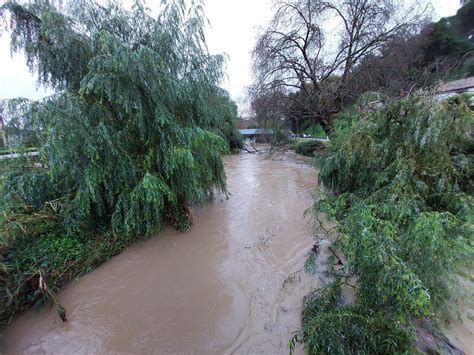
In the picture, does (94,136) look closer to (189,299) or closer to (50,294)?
(50,294)

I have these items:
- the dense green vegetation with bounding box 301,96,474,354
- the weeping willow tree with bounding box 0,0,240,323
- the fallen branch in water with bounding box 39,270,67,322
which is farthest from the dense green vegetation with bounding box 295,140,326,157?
the fallen branch in water with bounding box 39,270,67,322

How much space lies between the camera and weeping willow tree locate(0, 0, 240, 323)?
2.95 metres

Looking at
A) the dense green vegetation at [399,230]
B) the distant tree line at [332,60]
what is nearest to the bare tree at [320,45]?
the distant tree line at [332,60]

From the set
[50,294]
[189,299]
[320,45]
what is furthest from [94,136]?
[320,45]

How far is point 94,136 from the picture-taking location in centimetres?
318

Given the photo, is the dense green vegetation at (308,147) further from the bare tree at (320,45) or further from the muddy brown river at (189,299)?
the muddy brown river at (189,299)

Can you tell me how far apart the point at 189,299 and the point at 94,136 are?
9.11ft

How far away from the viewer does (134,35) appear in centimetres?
378

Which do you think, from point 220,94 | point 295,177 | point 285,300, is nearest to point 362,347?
point 285,300

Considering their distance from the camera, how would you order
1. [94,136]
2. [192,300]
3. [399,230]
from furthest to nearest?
1. [94,136]
2. [192,300]
3. [399,230]

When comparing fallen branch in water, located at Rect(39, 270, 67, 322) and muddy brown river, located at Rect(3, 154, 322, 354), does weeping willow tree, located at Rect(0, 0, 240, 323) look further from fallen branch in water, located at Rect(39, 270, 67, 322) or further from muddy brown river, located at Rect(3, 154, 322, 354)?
muddy brown river, located at Rect(3, 154, 322, 354)

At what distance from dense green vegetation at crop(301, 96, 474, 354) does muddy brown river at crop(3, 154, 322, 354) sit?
65 cm

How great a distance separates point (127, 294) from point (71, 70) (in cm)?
375

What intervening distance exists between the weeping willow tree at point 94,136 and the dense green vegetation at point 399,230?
2794 millimetres
